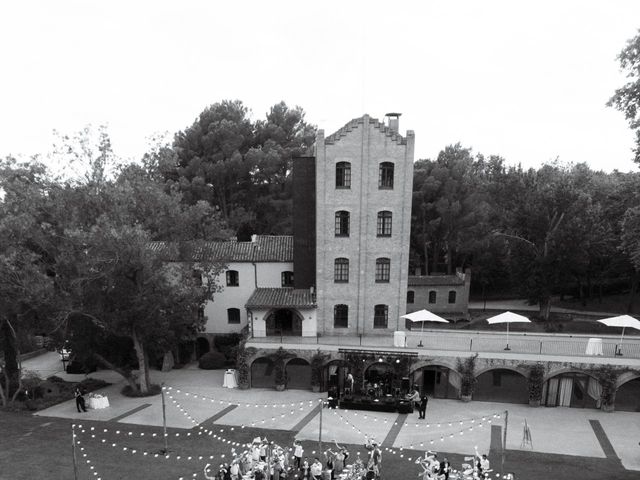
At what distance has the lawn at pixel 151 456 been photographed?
20.1m

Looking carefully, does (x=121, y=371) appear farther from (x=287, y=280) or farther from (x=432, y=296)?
(x=432, y=296)

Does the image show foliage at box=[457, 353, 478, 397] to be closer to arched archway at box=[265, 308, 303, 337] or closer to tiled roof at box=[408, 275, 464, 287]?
arched archway at box=[265, 308, 303, 337]

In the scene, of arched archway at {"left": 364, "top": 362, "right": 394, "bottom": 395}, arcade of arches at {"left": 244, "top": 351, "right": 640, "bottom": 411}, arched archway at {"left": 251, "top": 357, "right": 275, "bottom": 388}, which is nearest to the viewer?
arcade of arches at {"left": 244, "top": 351, "right": 640, "bottom": 411}

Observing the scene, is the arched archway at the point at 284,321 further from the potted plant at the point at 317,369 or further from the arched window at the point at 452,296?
the arched window at the point at 452,296

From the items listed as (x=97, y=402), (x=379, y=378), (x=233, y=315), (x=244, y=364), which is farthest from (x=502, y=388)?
(x=97, y=402)

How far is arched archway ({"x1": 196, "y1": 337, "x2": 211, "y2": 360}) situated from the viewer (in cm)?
3906

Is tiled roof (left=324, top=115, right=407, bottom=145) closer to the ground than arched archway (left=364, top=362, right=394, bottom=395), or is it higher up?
higher up

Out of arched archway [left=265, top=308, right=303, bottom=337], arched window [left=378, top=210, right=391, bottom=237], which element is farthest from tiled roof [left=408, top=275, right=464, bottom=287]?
arched window [left=378, top=210, right=391, bottom=237]

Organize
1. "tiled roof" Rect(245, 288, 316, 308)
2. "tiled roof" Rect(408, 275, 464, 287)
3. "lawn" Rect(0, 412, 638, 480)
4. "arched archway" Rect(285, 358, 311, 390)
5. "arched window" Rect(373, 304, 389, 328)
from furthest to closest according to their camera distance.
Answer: "tiled roof" Rect(408, 275, 464, 287)
"arched window" Rect(373, 304, 389, 328)
"tiled roof" Rect(245, 288, 316, 308)
"arched archway" Rect(285, 358, 311, 390)
"lawn" Rect(0, 412, 638, 480)

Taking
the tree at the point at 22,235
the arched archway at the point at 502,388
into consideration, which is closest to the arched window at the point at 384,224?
the arched archway at the point at 502,388

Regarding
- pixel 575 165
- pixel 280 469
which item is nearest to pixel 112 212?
pixel 280 469

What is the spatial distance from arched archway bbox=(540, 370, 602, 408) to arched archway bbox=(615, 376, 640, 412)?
1.61 meters

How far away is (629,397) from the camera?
29.7 meters

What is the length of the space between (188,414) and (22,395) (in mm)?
12865
